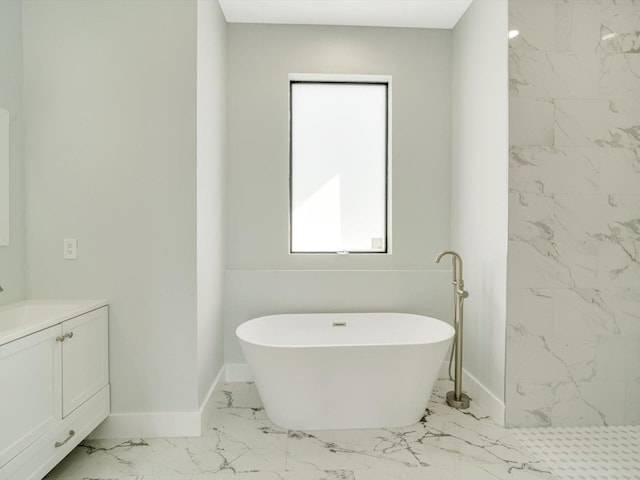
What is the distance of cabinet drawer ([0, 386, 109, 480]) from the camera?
1480mm

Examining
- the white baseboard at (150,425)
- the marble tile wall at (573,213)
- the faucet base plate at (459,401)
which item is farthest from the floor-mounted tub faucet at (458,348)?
the white baseboard at (150,425)

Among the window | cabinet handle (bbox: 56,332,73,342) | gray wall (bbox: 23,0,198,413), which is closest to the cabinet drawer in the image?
gray wall (bbox: 23,0,198,413)

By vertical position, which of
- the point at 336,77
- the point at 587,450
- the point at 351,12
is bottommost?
the point at 587,450

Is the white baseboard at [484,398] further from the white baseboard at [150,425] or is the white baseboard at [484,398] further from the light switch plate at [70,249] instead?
the light switch plate at [70,249]

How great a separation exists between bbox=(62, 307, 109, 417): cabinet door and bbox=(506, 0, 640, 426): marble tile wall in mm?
2259

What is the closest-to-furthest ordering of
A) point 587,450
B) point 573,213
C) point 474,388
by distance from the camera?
point 587,450, point 573,213, point 474,388

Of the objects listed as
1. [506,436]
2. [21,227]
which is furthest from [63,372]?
[506,436]

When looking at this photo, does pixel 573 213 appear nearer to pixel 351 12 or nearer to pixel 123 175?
pixel 351 12

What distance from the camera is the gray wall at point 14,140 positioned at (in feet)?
6.45

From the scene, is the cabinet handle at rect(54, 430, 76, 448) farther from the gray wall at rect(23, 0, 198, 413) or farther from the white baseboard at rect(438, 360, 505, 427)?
the white baseboard at rect(438, 360, 505, 427)

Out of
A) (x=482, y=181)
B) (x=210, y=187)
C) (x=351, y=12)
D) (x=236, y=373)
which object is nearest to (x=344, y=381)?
(x=236, y=373)

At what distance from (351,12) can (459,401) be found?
110 inches

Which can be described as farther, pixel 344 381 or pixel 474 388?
pixel 474 388

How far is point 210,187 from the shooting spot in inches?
98.3
